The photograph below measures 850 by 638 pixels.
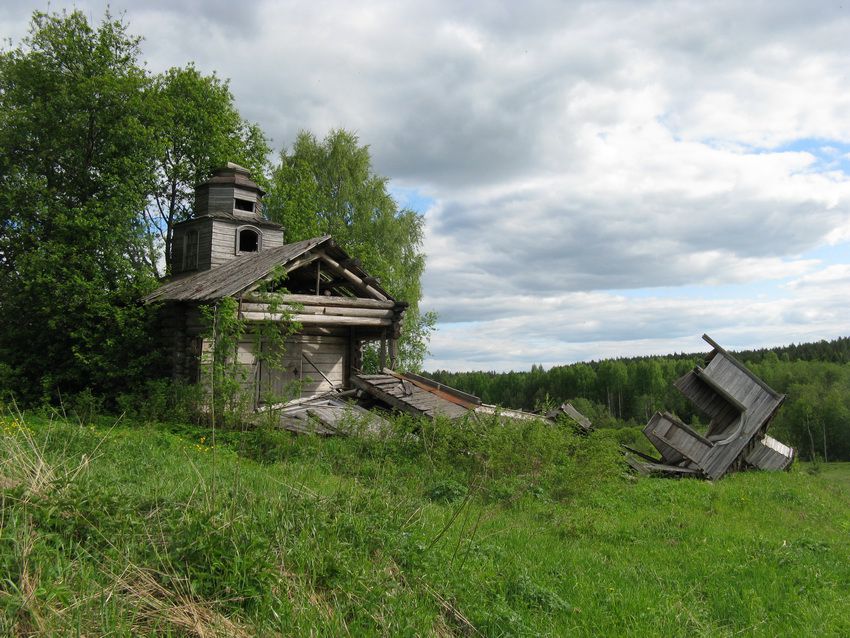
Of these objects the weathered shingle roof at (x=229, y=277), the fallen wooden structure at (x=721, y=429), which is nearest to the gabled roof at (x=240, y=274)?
the weathered shingle roof at (x=229, y=277)

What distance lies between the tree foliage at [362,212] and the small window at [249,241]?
23.2 feet

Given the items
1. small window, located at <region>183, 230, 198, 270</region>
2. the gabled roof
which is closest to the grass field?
the gabled roof

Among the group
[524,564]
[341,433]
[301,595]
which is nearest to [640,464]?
[341,433]

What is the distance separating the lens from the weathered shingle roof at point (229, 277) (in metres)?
14.6

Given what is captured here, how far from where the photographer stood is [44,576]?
11.2 ft

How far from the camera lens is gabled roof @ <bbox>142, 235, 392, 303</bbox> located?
14.7 m

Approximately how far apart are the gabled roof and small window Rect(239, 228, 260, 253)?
1.76m

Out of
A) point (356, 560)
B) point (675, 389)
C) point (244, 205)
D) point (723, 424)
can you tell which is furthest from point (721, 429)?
point (675, 389)

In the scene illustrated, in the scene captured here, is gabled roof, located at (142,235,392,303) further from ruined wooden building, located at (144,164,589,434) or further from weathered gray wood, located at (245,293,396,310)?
weathered gray wood, located at (245,293,396,310)

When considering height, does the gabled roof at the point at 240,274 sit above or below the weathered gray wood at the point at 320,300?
above

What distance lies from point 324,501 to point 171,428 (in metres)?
8.65

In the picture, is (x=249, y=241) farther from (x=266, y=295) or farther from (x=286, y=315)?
(x=286, y=315)

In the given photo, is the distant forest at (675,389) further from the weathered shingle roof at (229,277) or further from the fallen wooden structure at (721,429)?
the weathered shingle roof at (229,277)

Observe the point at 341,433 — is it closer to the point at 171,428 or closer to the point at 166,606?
the point at 171,428
